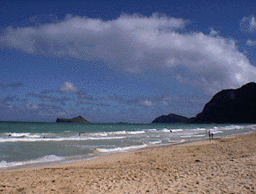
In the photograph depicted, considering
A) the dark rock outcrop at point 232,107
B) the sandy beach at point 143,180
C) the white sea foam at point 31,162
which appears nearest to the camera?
the sandy beach at point 143,180

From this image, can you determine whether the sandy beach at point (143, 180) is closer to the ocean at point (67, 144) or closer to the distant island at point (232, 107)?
the ocean at point (67, 144)

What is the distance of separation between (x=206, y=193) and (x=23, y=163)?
1000 centimetres

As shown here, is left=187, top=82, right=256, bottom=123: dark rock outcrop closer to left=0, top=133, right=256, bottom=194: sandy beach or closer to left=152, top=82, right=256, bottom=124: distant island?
left=152, top=82, right=256, bottom=124: distant island

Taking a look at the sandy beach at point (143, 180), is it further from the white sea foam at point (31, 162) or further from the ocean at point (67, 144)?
the ocean at point (67, 144)

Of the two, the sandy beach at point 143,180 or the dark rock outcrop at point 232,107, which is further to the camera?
the dark rock outcrop at point 232,107

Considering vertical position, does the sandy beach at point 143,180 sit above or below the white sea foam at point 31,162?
above

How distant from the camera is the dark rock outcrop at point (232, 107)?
135 meters

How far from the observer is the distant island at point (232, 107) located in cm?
13500

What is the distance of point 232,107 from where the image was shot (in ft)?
472

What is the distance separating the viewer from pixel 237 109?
141250 mm

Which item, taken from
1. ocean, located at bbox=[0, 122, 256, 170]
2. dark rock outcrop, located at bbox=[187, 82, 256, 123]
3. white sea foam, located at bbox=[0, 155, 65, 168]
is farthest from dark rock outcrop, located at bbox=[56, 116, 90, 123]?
white sea foam, located at bbox=[0, 155, 65, 168]

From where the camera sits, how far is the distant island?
13500cm

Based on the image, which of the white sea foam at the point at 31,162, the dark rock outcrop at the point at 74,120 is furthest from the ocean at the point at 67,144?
the dark rock outcrop at the point at 74,120

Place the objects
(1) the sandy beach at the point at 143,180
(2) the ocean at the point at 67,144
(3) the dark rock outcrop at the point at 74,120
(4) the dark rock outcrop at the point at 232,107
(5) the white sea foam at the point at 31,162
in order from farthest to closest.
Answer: (3) the dark rock outcrop at the point at 74,120 < (4) the dark rock outcrop at the point at 232,107 < (2) the ocean at the point at 67,144 < (5) the white sea foam at the point at 31,162 < (1) the sandy beach at the point at 143,180
